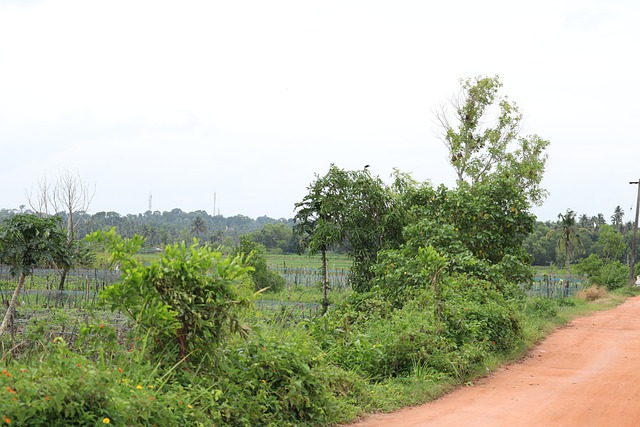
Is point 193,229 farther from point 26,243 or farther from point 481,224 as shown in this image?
point 26,243

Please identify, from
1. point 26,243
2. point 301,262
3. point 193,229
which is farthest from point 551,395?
point 193,229

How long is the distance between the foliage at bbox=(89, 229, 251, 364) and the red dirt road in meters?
1.79

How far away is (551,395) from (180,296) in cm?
465

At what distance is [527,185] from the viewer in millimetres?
28156

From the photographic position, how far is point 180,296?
5344 mm

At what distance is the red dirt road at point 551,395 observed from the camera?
655cm

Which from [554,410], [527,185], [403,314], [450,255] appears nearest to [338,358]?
[403,314]

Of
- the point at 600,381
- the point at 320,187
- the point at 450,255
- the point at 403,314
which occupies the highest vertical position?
the point at 320,187

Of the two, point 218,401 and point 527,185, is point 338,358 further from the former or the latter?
point 527,185

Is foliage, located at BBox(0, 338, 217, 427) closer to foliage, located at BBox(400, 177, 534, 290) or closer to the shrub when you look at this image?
foliage, located at BBox(400, 177, 534, 290)

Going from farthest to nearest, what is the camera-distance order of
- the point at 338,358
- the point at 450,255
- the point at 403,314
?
the point at 450,255 < the point at 403,314 < the point at 338,358

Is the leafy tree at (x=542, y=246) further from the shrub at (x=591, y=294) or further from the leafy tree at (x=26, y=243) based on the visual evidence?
the leafy tree at (x=26, y=243)

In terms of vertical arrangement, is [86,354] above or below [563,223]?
below

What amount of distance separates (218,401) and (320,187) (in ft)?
34.4
